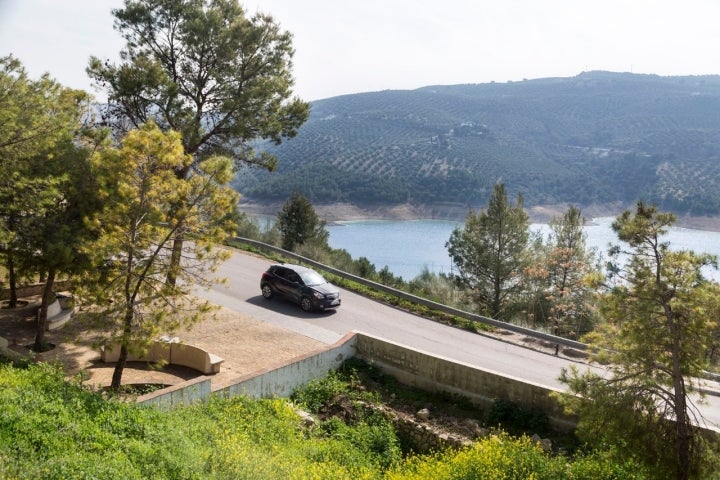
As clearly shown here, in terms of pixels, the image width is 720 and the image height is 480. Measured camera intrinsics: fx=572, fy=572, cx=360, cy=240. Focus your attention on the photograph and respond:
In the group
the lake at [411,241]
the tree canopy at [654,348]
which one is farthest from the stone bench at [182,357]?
the lake at [411,241]

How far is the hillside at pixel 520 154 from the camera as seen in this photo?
378ft

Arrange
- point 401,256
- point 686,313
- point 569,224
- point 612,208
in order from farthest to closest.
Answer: point 612,208 → point 401,256 → point 569,224 → point 686,313

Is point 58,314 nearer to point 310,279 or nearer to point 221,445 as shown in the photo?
point 310,279

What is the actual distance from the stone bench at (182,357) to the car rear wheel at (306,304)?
23.4ft

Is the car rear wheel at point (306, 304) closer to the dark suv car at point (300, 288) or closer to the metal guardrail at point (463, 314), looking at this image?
the dark suv car at point (300, 288)

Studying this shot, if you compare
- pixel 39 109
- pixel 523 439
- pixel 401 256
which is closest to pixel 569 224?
pixel 523 439

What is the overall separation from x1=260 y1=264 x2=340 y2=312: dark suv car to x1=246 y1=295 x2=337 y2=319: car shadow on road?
248 millimetres

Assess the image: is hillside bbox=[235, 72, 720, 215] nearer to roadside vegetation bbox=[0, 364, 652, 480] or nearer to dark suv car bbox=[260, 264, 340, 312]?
dark suv car bbox=[260, 264, 340, 312]

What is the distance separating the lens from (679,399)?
8.90 m

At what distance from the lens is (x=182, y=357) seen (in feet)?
51.3

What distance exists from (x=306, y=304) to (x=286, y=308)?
0.87 meters

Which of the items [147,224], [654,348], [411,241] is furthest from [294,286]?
[411,241]

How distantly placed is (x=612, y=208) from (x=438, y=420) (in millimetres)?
114627

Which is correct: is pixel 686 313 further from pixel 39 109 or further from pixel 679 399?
pixel 39 109
